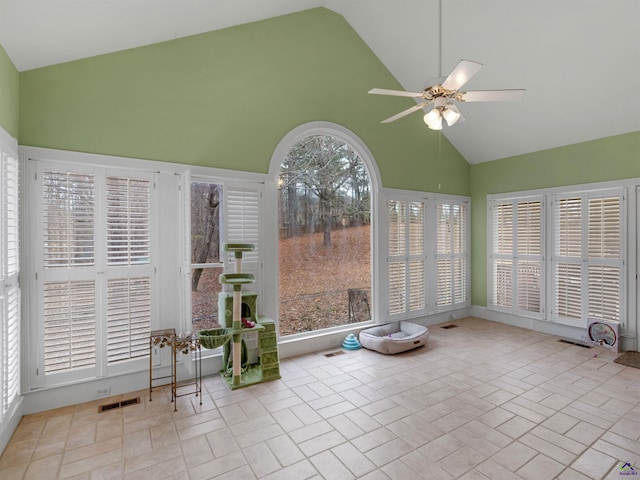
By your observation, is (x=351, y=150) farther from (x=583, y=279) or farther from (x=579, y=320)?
(x=579, y=320)

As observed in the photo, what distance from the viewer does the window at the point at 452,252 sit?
5676 mm

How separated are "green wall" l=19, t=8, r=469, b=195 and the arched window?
439 millimetres

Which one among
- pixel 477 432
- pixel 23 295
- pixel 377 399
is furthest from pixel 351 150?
pixel 23 295

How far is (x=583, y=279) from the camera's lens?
15.3 feet

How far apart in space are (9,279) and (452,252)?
19.2ft

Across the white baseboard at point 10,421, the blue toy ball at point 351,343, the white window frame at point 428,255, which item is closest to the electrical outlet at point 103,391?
the white baseboard at point 10,421

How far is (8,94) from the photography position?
2486 mm

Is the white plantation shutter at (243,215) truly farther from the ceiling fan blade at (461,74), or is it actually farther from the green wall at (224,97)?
the ceiling fan blade at (461,74)

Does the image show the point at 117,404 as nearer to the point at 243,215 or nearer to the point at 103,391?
the point at 103,391

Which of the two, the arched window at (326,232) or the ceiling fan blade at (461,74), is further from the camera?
the arched window at (326,232)

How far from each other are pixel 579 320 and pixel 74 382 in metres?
6.28

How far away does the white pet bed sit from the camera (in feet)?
13.6

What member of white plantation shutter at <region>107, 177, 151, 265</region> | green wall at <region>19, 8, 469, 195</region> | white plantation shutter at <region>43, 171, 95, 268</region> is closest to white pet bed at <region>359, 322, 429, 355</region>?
green wall at <region>19, 8, 469, 195</region>

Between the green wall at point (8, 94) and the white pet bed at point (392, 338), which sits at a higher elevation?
the green wall at point (8, 94)
